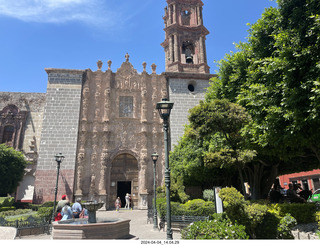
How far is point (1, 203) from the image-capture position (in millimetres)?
16828

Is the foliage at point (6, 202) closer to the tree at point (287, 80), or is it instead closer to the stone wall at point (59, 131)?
the stone wall at point (59, 131)

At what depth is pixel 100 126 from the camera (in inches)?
845

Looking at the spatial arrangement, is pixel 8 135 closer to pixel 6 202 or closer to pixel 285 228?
pixel 6 202

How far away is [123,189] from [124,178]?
127cm

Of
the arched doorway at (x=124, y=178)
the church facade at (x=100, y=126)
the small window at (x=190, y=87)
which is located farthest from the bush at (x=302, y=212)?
the small window at (x=190, y=87)

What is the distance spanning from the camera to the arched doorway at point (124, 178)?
2044 cm

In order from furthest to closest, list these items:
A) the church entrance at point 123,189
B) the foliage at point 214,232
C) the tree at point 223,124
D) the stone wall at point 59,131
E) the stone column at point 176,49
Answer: the stone column at point 176,49, the church entrance at point 123,189, the stone wall at point 59,131, the tree at point 223,124, the foliage at point 214,232

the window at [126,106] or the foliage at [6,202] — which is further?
the window at [126,106]

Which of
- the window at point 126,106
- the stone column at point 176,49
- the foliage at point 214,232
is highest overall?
the stone column at point 176,49

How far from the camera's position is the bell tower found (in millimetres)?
24902

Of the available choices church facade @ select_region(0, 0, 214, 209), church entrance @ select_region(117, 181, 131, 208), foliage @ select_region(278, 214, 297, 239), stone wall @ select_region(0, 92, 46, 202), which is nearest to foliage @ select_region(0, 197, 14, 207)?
church facade @ select_region(0, 0, 214, 209)

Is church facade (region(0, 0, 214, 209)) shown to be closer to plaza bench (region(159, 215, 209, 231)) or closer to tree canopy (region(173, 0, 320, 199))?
plaza bench (region(159, 215, 209, 231))

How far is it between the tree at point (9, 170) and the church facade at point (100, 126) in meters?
1.68

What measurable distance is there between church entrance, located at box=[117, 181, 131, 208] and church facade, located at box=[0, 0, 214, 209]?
0.29 ft
